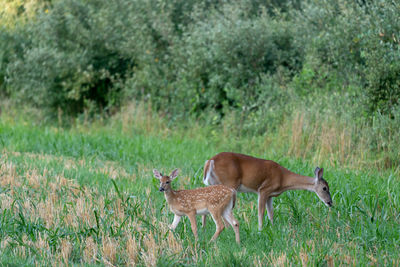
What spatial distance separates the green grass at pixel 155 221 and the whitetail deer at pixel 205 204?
6.2 inches

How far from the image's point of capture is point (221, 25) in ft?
51.3

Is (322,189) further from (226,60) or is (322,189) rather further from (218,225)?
(226,60)

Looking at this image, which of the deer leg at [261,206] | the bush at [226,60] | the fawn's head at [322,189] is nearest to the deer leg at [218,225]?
the deer leg at [261,206]

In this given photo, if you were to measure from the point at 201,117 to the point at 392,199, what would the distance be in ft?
29.7

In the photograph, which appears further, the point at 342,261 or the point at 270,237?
the point at 270,237

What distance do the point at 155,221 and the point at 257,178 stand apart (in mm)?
1672

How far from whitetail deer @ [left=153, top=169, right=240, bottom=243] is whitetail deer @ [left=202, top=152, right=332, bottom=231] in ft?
3.59

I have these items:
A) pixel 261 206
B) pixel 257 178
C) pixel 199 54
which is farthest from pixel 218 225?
pixel 199 54

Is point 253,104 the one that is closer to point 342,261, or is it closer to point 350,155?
point 350,155

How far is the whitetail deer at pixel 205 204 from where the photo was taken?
6422 millimetres

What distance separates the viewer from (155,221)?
6.80 metres

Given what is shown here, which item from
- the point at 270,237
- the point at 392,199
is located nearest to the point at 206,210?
the point at 270,237

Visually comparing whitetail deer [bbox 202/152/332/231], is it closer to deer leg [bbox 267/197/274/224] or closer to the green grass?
deer leg [bbox 267/197/274/224]

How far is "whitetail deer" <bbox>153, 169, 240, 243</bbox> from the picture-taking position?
6.42 m
